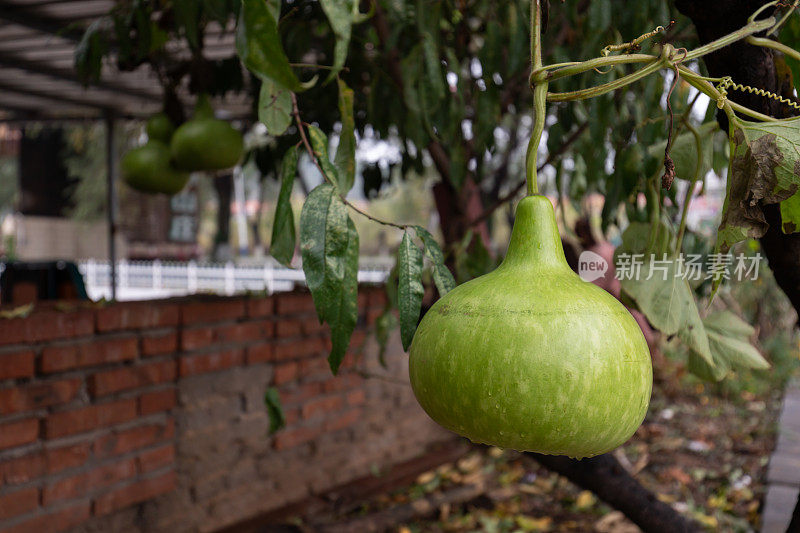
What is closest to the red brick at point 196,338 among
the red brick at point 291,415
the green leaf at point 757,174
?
the red brick at point 291,415

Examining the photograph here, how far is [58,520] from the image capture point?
6.21ft

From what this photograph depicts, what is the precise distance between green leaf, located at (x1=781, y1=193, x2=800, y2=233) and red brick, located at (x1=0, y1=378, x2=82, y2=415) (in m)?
1.85

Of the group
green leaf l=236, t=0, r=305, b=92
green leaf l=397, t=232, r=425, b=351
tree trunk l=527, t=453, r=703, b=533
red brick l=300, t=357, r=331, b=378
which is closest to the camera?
green leaf l=236, t=0, r=305, b=92

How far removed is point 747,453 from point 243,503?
289 cm

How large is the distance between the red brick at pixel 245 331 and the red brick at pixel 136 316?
0.21 meters

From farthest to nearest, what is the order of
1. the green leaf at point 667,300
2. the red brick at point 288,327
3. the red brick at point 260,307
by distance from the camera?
1. the red brick at point 288,327
2. the red brick at point 260,307
3. the green leaf at point 667,300

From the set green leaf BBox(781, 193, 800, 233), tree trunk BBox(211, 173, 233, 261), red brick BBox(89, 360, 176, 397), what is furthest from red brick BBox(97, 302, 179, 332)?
tree trunk BBox(211, 173, 233, 261)

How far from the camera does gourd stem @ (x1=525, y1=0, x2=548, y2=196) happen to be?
1.96 feet

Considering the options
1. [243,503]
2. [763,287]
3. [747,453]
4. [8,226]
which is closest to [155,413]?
[243,503]

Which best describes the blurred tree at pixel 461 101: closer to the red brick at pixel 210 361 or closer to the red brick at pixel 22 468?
the red brick at pixel 210 361

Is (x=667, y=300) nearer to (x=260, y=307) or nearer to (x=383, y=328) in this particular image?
(x=383, y=328)

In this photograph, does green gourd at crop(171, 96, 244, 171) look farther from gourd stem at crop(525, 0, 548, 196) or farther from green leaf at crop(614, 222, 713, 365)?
gourd stem at crop(525, 0, 548, 196)

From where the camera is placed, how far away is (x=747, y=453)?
148 inches

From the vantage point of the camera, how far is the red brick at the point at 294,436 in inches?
104
